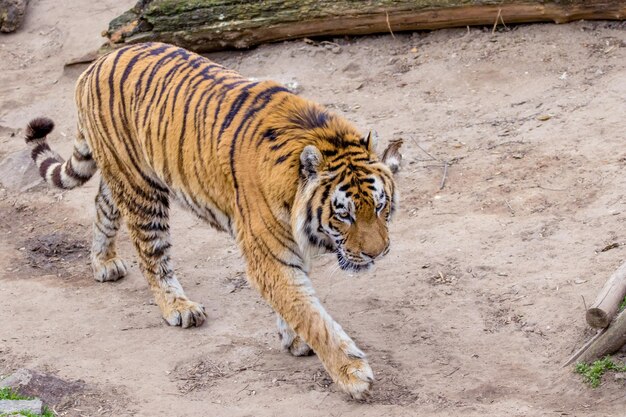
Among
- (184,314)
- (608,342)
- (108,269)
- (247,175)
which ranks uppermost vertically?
(247,175)

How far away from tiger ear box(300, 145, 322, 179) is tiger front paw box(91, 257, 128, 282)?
251 cm

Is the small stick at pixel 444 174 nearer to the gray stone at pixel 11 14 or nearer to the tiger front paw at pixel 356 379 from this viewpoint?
the tiger front paw at pixel 356 379

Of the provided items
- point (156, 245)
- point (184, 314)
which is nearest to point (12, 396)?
point (184, 314)

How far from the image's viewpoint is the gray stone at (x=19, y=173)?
8.69 m

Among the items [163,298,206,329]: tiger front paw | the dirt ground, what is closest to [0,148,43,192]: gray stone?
the dirt ground

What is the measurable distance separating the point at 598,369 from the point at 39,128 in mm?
4160

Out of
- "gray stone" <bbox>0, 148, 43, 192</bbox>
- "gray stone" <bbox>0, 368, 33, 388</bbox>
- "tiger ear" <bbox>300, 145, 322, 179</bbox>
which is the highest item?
"tiger ear" <bbox>300, 145, 322, 179</bbox>

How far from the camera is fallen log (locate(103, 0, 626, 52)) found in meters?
8.80

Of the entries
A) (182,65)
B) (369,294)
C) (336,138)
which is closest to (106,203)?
(182,65)

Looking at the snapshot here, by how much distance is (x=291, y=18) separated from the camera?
30.8ft

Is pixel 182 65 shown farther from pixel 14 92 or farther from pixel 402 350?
pixel 14 92

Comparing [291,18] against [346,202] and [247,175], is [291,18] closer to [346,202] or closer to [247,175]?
[247,175]

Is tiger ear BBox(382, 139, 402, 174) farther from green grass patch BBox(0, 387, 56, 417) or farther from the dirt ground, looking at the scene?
green grass patch BBox(0, 387, 56, 417)

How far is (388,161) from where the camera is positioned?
517cm
